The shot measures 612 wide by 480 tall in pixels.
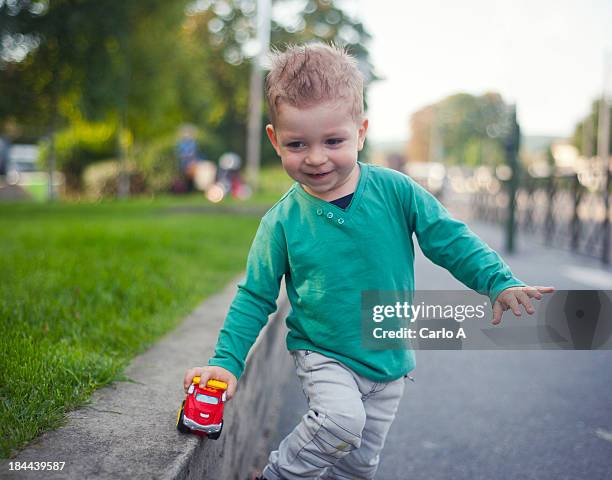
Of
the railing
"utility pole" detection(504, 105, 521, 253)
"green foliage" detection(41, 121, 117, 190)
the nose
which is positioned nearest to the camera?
the nose

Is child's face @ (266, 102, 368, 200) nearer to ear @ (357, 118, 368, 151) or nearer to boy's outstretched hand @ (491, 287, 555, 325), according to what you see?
ear @ (357, 118, 368, 151)

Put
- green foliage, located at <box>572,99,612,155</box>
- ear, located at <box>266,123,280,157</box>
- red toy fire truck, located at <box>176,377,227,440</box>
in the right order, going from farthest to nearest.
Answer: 1. green foliage, located at <box>572,99,612,155</box>
2. ear, located at <box>266,123,280,157</box>
3. red toy fire truck, located at <box>176,377,227,440</box>

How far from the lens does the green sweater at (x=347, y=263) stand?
6.81 feet

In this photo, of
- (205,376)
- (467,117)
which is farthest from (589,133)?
(205,376)

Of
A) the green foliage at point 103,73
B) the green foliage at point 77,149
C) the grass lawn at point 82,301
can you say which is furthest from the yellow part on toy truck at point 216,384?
the green foliage at point 77,149

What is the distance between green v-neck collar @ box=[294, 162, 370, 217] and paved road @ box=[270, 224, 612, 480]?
1.20 metres

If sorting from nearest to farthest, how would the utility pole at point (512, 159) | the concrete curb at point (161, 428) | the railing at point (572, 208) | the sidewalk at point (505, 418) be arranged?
1. the concrete curb at point (161, 428)
2. the sidewalk at point (505, 418)
3. the utility pole at point (512, 159)
4. the railing at point (572, 208)

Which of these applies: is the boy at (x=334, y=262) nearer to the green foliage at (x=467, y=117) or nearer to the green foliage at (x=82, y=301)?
the green foliage at (x=82, y=301)

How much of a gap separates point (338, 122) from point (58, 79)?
14.5 metres

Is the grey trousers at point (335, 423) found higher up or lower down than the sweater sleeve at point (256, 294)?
lower down

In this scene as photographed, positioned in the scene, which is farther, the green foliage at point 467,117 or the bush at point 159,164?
the bush at point 159,164

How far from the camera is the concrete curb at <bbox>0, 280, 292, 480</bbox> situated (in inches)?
67.9

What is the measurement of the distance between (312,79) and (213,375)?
927mm

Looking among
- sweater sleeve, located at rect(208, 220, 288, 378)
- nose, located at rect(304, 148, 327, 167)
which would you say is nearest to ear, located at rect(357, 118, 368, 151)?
nose, located at rect(304, 148, 327, 167)
